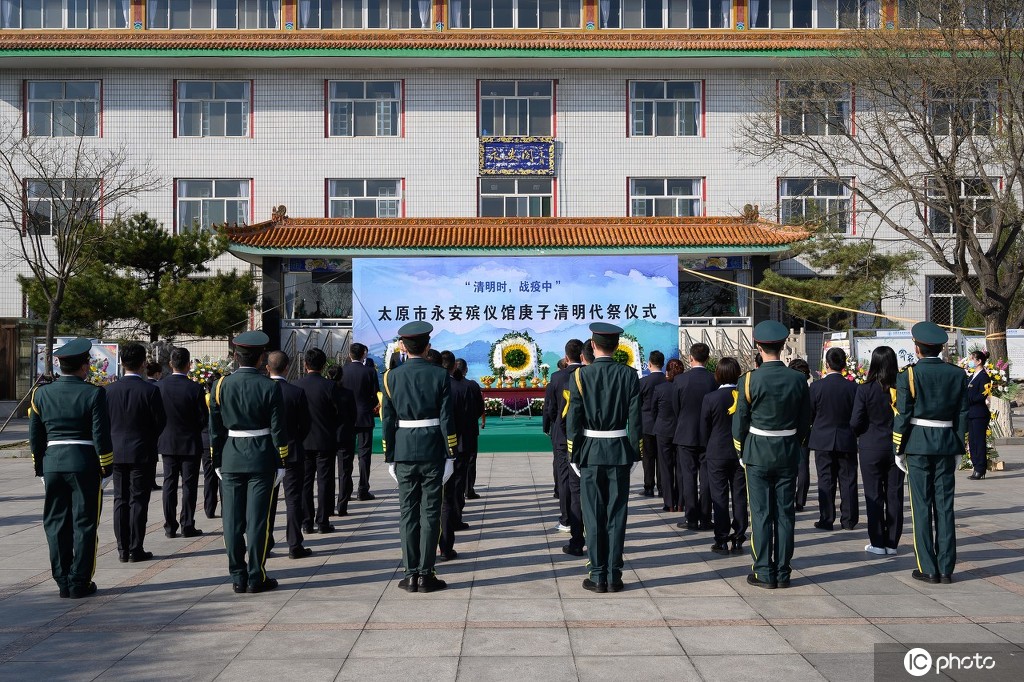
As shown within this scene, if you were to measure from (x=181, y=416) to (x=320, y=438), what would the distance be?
131cm

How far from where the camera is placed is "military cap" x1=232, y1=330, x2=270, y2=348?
6449 millimetres

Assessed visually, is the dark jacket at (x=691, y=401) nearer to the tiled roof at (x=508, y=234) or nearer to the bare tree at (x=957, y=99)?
the bare tree at (x=957, y=99)

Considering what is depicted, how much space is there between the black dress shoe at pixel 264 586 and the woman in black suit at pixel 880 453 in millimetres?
4765

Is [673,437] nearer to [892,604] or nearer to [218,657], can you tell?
[892,604]

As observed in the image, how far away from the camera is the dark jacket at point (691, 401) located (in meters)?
8.38

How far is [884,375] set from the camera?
746 cm

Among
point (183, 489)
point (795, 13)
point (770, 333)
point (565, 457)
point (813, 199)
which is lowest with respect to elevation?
point (183, 489)

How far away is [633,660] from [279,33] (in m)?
24.2

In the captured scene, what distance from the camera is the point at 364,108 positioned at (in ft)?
83.8

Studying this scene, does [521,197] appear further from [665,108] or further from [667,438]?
[667,438]

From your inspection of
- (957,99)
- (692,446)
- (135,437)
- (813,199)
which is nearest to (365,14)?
(813,199)

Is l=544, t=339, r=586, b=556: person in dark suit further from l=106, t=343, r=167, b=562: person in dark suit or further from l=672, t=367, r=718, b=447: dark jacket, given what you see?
l=106, t=343, r=167, b=562: person in dark suit

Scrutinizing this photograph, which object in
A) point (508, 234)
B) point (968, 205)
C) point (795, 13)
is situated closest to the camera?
point (968, 205)

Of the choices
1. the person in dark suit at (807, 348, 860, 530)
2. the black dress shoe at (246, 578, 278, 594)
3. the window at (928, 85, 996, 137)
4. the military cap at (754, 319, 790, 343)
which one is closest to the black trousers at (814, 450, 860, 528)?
the person in dark suit at (807, 348, 860, 530)
